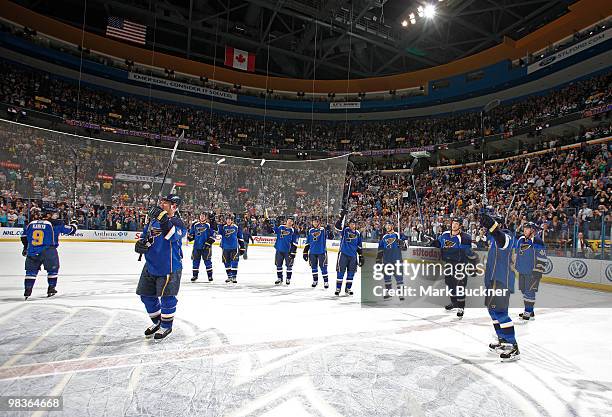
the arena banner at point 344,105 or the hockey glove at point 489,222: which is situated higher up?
the arena banner at point 344,105

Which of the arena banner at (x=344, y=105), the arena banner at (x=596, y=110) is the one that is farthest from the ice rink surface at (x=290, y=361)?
the arena banner at (x=344, y=105)

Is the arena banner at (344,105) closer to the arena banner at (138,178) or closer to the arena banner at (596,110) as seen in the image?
the arena banner at (596,110)

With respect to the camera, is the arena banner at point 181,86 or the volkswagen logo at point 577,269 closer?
the volkswagen logo at point 577,269

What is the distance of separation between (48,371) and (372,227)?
1568 cm

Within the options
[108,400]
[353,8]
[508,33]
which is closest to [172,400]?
[108,400]

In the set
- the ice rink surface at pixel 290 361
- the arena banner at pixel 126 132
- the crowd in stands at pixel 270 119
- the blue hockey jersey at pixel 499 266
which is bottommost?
the ice rink surface at pixel 290 361

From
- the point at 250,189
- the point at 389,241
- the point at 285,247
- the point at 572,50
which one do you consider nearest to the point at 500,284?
the point at 389,241

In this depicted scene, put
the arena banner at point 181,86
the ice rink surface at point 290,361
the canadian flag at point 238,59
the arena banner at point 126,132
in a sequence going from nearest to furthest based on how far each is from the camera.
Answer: the ice rink surface at point 290,361 < the arena banner at point 126,132 < the canadian flag at point 238,59 < the arena banner at point 181,86

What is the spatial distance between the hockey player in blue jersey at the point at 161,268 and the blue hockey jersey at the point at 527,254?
5.74 meters

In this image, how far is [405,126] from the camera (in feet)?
102

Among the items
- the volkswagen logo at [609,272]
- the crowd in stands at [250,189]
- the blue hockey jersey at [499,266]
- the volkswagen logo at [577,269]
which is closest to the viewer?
the blue hockey jersey at [499,266]

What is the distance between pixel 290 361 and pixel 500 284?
2597mm

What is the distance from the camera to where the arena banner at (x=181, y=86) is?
28.3 metres

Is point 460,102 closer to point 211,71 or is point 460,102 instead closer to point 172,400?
point 211,71
